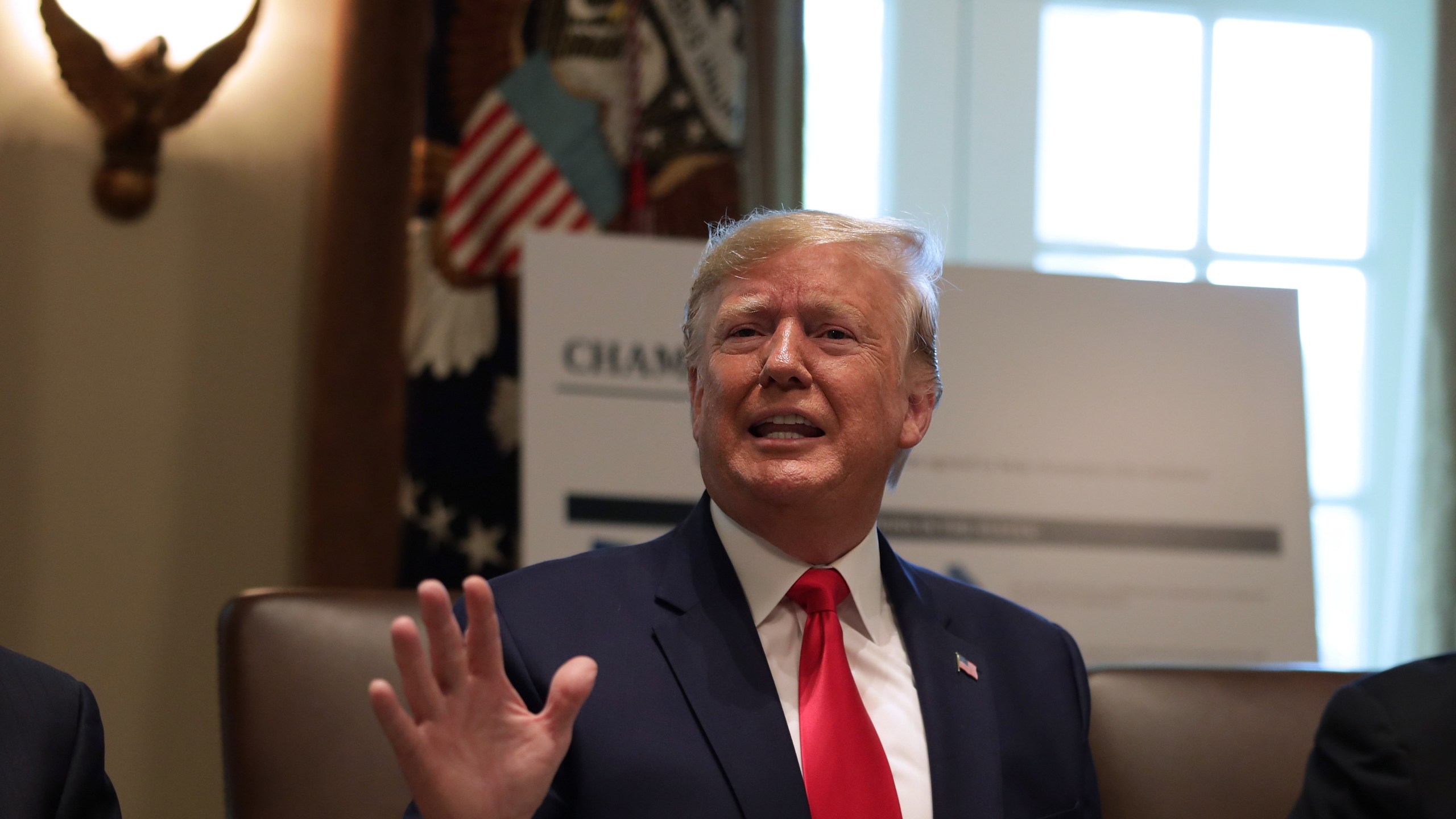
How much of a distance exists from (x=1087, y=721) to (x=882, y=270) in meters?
0.71

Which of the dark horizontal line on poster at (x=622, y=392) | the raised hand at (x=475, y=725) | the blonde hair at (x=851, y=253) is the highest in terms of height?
the blonde hair at (x=851, y=253)

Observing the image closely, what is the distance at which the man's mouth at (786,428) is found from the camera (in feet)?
5.57

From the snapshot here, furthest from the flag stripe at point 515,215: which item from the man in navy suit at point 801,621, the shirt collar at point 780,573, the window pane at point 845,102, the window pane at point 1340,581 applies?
the window pane at point 1340,581

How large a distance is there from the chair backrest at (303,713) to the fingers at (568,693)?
19.2 inches

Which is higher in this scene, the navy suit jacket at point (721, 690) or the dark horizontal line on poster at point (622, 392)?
the dark horizontal line on poster at point (622, 392)

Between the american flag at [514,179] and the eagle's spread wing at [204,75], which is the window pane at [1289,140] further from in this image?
the eagle's spread wing at [204,75]

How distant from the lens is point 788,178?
344 centimetres

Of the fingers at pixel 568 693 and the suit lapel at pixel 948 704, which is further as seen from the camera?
the suit lapel at pixel 948 704

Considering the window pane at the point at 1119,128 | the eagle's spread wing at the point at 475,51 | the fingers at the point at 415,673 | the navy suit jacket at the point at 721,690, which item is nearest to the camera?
the fingers at the point at 415,673

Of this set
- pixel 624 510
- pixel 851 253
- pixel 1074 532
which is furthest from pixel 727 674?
pixel 1074 532

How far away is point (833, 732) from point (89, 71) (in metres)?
2.57

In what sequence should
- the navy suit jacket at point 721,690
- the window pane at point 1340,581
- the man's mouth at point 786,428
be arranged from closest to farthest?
the navy suit jacket at point 721,690
the man's mouth at point 786,428
the window pane at point 1340,581

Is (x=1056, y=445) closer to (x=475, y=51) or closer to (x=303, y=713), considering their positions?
(x=475, y=51)

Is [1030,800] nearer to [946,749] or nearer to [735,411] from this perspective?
[946,749]
